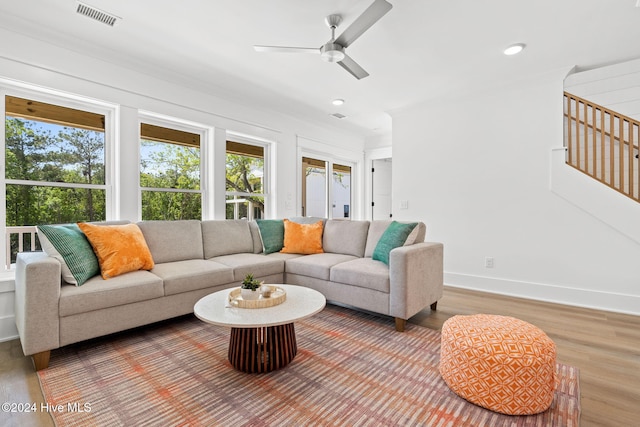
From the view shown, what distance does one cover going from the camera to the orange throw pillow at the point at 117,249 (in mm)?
2410

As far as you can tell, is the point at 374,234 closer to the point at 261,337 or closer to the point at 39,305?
the point at 261,337

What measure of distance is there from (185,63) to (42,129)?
146 centimetres

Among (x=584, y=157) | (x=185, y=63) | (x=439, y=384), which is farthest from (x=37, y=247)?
(x=584, y=157)

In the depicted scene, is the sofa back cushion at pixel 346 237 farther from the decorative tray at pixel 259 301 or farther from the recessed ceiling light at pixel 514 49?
the recessed ceiling light at pixel 514 49

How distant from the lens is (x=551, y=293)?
3.43 metres

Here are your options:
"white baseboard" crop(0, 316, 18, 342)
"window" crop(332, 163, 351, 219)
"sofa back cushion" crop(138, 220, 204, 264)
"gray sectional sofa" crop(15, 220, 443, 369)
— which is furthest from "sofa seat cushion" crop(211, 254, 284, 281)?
"window" crop(332, 163, 351, 219)

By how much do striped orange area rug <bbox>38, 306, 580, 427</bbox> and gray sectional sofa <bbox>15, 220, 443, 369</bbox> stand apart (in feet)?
0.72

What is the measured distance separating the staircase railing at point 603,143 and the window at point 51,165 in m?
5.07

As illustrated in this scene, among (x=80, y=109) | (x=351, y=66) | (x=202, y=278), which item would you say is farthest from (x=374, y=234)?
(x=80, y=109)

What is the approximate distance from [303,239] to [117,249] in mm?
1918

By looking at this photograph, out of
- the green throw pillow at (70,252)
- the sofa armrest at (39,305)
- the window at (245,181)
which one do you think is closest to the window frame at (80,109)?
the green throw pillow at (70,252)

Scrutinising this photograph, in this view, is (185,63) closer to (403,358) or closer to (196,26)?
(196,26)

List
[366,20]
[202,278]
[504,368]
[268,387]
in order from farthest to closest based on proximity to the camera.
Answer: [202,278] → [366,20] → [268,387] → [504,368]

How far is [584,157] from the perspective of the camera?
10.9 feet
